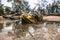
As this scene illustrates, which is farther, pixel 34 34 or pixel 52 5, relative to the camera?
pixel 52 5

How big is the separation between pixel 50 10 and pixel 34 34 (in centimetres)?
451

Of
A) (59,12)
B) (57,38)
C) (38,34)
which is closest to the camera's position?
(57,38)

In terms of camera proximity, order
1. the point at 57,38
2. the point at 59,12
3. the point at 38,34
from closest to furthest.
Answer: the point at 57,38 → the point at 38,34 → the point at 59,12

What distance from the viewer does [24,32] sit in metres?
5.16

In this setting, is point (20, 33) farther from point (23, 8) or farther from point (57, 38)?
point (23, 8)

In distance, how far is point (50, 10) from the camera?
363 inches

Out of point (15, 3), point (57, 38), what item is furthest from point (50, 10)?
point (57, 38)

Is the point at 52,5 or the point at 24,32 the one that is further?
the point at 52,5

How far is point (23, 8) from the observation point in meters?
9.37

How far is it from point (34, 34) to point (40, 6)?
458cm

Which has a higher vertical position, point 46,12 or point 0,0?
point 0,0

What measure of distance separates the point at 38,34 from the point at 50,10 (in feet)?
14.8

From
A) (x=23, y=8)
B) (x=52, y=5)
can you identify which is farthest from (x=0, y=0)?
(x=52, y=5)

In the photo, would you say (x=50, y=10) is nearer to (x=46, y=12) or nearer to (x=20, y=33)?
(x=46, y=12)
